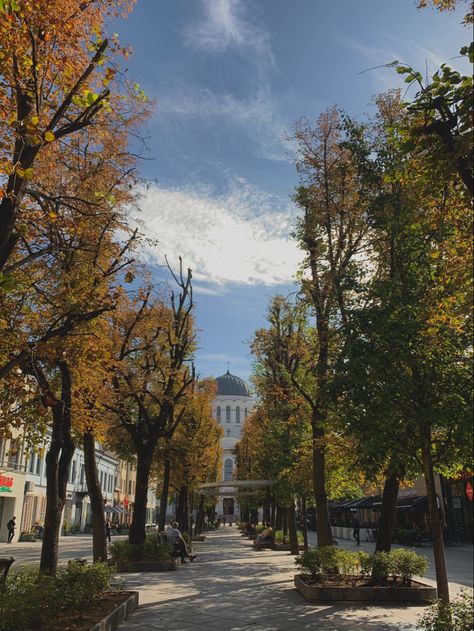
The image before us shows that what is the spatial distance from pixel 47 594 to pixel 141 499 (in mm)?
11801

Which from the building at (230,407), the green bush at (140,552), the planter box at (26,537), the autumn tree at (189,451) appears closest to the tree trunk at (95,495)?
the green bush at (140,552)

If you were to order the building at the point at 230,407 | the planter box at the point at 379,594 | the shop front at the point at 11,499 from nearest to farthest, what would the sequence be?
the planter box at the point at 379,594 → the shop front at the point at 11,499 → the building at the point at 230,407

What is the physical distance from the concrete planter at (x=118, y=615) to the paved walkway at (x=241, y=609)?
0.48 ft

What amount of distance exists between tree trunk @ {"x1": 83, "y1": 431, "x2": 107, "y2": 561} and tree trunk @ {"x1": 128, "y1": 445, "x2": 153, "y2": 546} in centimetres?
400

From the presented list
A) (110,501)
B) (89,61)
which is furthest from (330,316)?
(110,501)

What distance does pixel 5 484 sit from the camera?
34656 mm

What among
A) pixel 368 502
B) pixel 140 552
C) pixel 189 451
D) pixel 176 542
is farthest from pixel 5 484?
pixel 368 502

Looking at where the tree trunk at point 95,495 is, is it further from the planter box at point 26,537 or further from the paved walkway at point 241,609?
the planter box at point 26,537

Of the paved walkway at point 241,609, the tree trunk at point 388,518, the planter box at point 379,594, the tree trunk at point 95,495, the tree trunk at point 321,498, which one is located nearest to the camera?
the paved walkway at point 241,609

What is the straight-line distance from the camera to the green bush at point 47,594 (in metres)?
6.52

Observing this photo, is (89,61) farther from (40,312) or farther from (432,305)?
(432,305)

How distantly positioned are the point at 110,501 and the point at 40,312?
194 ft

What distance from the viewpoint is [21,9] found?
23.7 feet

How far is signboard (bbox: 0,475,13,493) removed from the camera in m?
34.2
